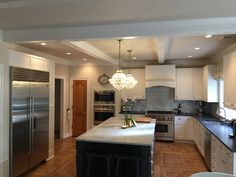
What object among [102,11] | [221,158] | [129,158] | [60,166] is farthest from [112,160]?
[102,11]

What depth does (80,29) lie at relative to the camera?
3.23m

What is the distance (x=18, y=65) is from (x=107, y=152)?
233 centimetres

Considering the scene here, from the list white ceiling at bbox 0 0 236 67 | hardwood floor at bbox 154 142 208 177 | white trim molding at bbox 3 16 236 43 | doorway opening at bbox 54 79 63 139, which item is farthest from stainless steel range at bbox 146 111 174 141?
white trim molding at bbox 3 16 236 43

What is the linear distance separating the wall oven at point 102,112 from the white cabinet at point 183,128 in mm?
2155

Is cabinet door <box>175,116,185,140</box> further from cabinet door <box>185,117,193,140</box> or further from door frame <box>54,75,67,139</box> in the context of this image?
door frame <box>54,75,67,139</box>

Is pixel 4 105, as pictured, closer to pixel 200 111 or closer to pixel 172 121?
pixel 172 121

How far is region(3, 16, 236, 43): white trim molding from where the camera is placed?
2836mm

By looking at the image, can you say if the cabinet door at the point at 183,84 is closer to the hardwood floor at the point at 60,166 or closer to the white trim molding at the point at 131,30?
the hardwood floor at the point at 60,166

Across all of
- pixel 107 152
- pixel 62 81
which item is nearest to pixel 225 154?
pixel 107 152

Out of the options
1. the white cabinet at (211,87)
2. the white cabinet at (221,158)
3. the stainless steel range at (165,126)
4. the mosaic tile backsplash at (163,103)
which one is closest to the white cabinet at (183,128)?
the stainless steel range at (165,126)

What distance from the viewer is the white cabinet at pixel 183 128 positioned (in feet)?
21.3

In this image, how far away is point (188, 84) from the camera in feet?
22.4

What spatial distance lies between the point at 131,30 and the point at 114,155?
1947 mm

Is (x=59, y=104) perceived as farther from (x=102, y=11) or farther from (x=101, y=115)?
(x=102, y=11)
